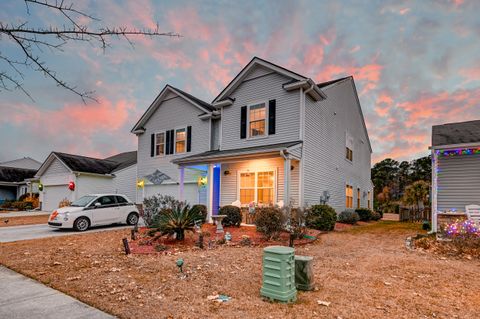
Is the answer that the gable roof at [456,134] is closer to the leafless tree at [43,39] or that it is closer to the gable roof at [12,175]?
the leafless tree at [43,39]

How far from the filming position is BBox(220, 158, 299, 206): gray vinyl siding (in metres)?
12.8

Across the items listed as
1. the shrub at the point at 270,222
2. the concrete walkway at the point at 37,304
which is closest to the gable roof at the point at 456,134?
the shrub at the point at 270,222

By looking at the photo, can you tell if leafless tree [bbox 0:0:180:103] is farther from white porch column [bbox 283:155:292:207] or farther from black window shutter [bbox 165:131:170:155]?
black window shutter [bbox 165:131:170:155]

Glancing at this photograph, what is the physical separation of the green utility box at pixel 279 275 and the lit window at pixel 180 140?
1426 centimetres

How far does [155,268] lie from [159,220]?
2941 millimetres

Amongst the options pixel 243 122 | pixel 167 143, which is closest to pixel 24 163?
pixel 167 143

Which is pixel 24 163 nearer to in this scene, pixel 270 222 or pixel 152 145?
pixel 152 145

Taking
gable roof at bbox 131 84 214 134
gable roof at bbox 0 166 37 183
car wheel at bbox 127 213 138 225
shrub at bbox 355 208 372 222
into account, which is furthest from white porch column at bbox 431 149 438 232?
gable roof at bbox 0 166 37 183

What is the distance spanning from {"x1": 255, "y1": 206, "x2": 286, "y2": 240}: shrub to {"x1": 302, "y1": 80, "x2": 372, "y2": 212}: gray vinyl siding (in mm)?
3949

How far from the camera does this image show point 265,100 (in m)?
14.2

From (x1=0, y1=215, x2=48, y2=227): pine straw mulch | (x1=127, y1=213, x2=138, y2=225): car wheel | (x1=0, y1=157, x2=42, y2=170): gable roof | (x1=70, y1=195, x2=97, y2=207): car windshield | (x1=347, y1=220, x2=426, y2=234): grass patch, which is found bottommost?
(x1=0, y1=215, x2=48, y2=227): pine straw mulch

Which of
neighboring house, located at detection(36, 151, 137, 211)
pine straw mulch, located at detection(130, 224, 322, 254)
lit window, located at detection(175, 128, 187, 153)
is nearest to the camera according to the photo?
pine straw mulch, located at detection(130, 224, 322, 254)

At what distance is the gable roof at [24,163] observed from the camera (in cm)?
3922

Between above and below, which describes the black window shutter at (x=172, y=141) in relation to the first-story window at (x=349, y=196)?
above
